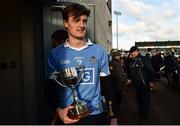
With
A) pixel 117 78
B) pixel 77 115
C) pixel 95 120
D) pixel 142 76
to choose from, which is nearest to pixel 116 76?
pixel 117 78

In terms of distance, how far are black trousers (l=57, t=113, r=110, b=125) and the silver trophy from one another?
2.1 inches

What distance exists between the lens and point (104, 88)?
3.62m

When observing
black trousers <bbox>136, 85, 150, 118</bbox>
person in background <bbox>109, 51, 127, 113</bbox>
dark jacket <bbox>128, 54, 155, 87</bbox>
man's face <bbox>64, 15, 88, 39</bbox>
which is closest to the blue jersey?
man's face <bbox>64, 15, 88, 39</bbox>

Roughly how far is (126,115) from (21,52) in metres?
4.76

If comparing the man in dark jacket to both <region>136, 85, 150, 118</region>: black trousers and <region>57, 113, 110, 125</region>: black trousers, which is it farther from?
<region>57, 113, 110, 125</region>: black trousers

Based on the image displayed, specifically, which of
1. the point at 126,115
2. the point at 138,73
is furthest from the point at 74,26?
the point at 126,115

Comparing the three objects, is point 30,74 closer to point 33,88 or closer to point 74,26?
point 33,88

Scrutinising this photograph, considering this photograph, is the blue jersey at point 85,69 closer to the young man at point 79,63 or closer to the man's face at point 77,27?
the young man at point 79,63

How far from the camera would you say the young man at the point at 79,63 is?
3.46 meters

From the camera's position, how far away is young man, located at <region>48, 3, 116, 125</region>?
346cm

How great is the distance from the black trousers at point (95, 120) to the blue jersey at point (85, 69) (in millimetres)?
41

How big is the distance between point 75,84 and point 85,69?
6.2 inches

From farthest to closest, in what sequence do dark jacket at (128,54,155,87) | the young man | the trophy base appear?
dark jacket at (128,54,155,87) → the young man → the trophy base

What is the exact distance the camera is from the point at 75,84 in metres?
3.41
